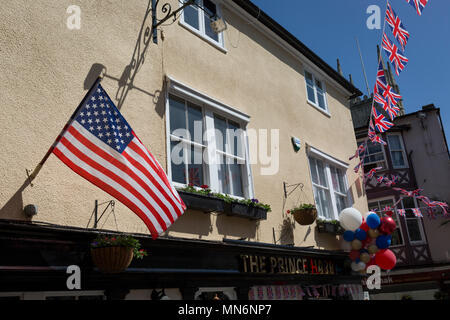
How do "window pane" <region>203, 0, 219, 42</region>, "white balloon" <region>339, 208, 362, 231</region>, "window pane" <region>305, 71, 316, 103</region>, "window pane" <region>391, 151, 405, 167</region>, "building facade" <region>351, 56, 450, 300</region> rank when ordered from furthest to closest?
1. "window pane" <region>391, 151, 405, 167</region>
2. "building facade" <region>351, 56, 450, 300</region>
3. "window pane" <region>305, 71, 316, 103</region>
4. "white balloon" <region>339, 208, 362, 231</region>
5. "window pane" <region>203, 0, 219, 42</region>

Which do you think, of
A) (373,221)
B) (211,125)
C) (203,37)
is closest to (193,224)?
(211,125)

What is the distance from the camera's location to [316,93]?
43.6 ft

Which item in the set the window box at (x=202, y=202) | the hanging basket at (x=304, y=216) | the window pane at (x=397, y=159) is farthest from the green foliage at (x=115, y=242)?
the window pane at (x=397, y=159)

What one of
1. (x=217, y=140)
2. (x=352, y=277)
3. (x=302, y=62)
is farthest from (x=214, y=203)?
(x=302, y=62)

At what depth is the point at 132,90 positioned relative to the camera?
6855 millimetres

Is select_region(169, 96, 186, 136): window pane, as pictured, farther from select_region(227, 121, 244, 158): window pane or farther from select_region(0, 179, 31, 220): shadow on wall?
select_region(0, 179, 31, 220): shadow on wall

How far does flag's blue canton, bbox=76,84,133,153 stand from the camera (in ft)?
16.5

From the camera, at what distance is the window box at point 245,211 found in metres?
7.73

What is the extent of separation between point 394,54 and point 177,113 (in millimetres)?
5874

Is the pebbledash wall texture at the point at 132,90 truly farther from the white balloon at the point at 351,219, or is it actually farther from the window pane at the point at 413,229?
the window pane at the point at 413,229

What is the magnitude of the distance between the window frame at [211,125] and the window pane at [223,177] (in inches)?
4.6

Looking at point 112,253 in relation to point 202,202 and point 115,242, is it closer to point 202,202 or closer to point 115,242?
point 115,242

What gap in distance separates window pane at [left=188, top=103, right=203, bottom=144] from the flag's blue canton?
8.74 feet

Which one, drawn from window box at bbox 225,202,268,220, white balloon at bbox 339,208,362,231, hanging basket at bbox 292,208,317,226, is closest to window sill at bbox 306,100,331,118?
white balloon at bbox 339,208,362,231
